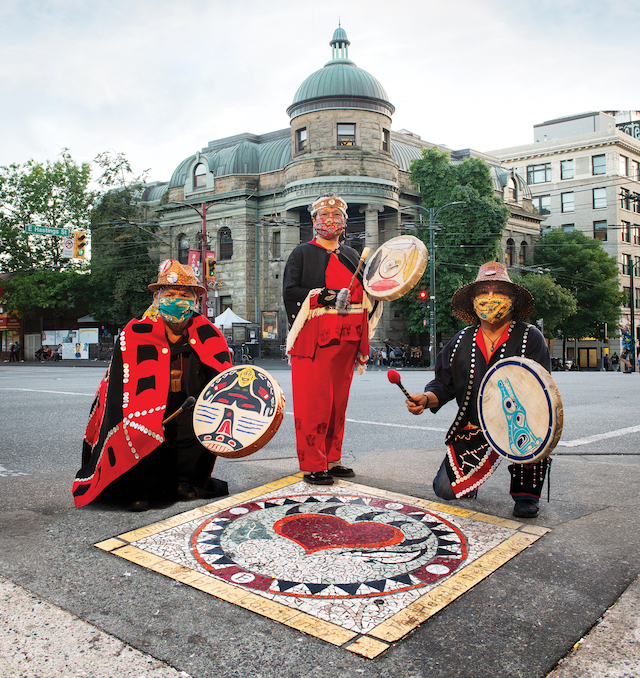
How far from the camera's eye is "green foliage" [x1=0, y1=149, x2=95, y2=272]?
4272 centimetres

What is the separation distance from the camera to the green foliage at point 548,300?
36562mm

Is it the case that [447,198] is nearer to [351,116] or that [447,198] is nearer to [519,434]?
[351,116]

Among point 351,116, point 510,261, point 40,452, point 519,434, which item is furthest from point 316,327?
point 510,261

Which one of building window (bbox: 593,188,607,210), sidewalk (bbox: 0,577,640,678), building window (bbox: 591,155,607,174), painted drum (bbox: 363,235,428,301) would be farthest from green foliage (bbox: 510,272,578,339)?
sidewalk (bbox: 0,577,640,678)

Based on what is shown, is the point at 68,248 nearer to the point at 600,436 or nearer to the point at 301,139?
the point at 301,139

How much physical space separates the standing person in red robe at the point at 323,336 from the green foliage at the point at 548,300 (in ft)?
111

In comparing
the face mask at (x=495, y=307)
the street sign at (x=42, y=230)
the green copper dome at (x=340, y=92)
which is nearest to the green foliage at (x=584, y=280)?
the green copper dome at (x=340, y=92)

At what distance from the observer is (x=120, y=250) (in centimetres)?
3828

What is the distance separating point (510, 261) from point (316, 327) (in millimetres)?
42954

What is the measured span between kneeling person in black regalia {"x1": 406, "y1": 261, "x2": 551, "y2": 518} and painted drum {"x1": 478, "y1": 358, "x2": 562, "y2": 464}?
324 millimetres

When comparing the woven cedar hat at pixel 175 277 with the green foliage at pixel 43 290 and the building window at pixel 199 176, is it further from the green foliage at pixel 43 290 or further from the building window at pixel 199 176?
→ the green foliage at pixel 43 290

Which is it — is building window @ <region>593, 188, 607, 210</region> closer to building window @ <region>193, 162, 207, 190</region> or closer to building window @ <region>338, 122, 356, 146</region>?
building window @ <region>338, 122, 356, 146</region>

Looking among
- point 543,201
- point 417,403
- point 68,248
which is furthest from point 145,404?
point 543,201

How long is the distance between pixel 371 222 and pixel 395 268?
2961 centimetres
